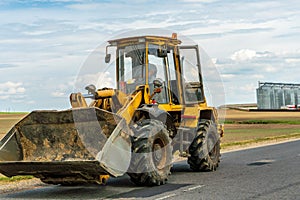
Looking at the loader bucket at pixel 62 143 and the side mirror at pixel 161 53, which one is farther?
the side mirror at pixel 161 53

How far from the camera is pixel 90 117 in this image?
434 inches

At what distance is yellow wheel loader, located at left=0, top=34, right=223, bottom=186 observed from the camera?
10547 millimetres

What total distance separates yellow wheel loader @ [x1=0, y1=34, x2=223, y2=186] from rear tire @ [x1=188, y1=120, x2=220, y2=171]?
0.03 metres

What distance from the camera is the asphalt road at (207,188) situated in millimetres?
10359

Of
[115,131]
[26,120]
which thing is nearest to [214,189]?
[115,131]

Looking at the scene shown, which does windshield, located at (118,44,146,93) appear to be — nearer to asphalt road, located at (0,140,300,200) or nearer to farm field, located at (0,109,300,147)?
asphalt road, located at (0,140,300,200)

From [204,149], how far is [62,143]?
4264 millimetres

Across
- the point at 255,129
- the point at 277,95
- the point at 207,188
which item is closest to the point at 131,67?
the point at 207,188

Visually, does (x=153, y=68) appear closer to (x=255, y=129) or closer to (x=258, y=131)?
(x=258, y=131)

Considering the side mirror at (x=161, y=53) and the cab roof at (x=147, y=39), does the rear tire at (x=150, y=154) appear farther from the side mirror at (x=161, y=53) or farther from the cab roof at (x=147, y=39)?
the cab roof at (x=147, y=39)

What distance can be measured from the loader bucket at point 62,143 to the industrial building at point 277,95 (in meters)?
88.3

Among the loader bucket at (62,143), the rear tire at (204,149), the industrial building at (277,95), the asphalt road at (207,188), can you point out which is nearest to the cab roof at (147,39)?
the rear tire at (204,149)

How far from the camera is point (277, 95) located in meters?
101

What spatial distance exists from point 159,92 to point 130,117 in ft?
3.87
